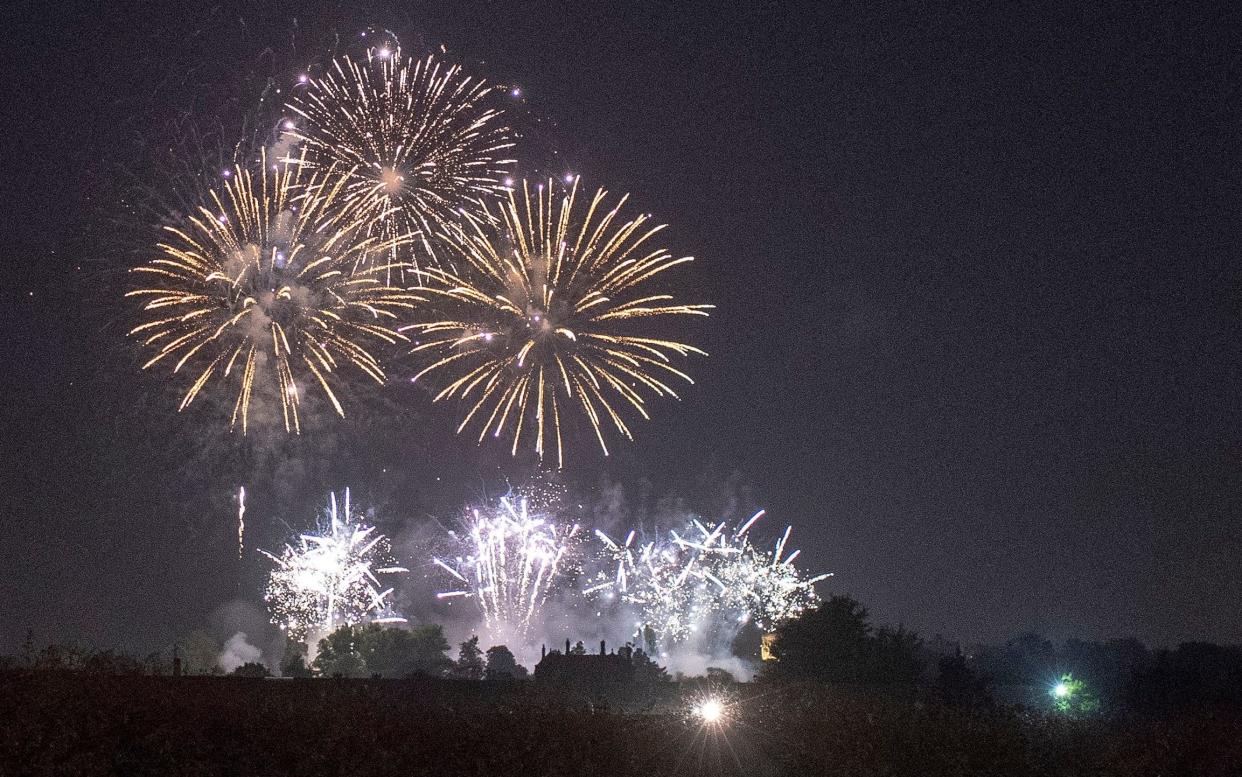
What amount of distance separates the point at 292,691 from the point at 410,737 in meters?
6.05

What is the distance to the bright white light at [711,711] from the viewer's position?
21859 mm

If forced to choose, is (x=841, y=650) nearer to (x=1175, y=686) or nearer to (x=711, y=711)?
(x=1175, y=686)

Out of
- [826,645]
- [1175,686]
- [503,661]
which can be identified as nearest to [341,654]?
[503,661]

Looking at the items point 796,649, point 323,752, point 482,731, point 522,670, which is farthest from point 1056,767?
point 522,670

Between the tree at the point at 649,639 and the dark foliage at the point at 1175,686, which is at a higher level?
the tree at the point at 649,639

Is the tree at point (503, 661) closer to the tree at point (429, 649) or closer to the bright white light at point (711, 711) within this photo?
the tree at point (429, 649)

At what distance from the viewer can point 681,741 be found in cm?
1972

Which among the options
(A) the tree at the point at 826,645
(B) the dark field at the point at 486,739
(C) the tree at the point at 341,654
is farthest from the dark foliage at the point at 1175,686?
(C) the tree at the point at 341,654

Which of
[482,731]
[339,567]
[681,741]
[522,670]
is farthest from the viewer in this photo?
[522,670]

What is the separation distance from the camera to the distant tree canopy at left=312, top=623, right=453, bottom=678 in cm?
9106

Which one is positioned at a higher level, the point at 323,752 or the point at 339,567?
the point at 339,567

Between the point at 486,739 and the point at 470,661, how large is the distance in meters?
79.3

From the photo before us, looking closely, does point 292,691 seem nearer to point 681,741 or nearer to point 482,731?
point 482,731

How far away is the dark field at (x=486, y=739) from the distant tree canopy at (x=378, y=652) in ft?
230
